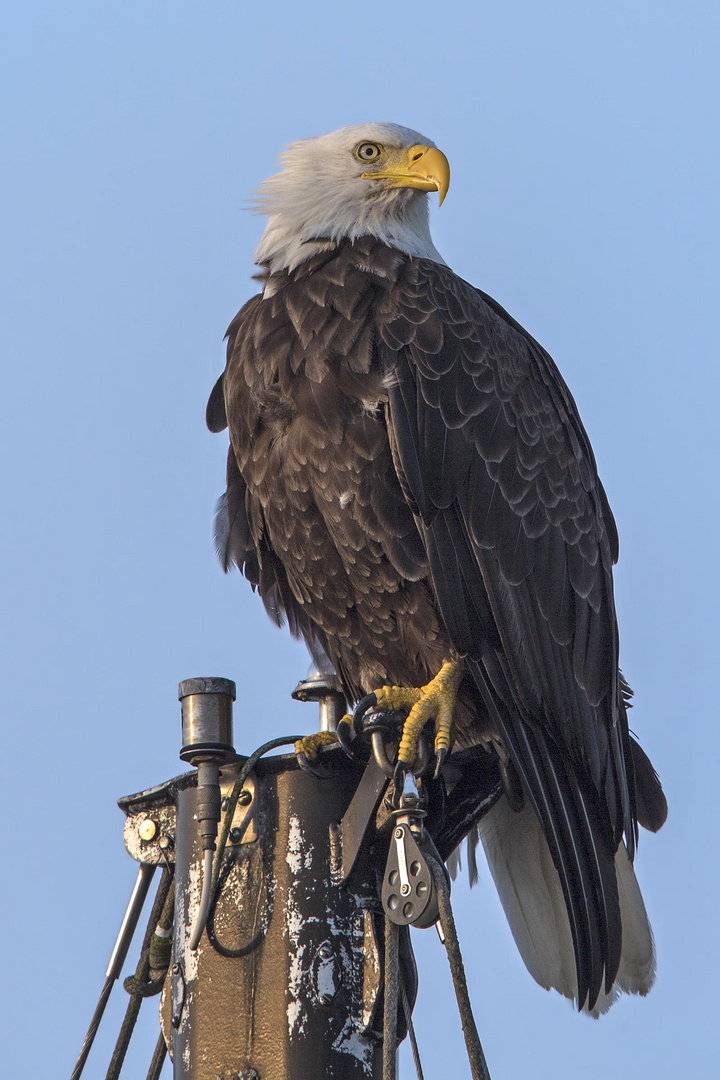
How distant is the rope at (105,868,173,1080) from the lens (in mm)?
3137

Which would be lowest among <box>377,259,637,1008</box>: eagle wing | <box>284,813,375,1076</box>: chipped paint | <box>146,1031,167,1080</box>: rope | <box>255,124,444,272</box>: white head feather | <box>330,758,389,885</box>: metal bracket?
<box>146,1031,167,1080</box>: rope

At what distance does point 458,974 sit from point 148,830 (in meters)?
1.02

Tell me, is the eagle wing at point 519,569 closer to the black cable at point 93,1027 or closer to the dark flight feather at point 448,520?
the dark flight feather at point 448,520

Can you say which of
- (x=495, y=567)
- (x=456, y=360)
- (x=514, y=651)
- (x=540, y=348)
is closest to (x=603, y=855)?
(x=514, y=651)

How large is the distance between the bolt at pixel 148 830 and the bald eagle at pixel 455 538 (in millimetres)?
806

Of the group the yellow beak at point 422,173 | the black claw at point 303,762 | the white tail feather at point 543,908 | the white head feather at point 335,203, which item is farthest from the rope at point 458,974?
the yellow beak at point 422,173

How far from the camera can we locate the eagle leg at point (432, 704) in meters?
3.47

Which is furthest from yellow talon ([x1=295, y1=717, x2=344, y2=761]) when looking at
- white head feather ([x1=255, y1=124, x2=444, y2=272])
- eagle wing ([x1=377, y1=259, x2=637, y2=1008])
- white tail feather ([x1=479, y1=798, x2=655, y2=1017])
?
white head feather ([x1=255, y1=124, x2=444, y2=272])

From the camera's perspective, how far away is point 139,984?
3.29 meters

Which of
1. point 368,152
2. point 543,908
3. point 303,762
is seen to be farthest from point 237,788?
point 368,152

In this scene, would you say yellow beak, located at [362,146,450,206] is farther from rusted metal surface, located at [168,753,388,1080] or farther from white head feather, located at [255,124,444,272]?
rusted metal surface, located at [168,753,388,1080]

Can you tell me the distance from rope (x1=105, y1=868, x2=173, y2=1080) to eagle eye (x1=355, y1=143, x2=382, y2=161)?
298 cm

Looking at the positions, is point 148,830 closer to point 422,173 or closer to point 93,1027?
point 93,1027

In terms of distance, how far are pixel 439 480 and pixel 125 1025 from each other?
1.79m
